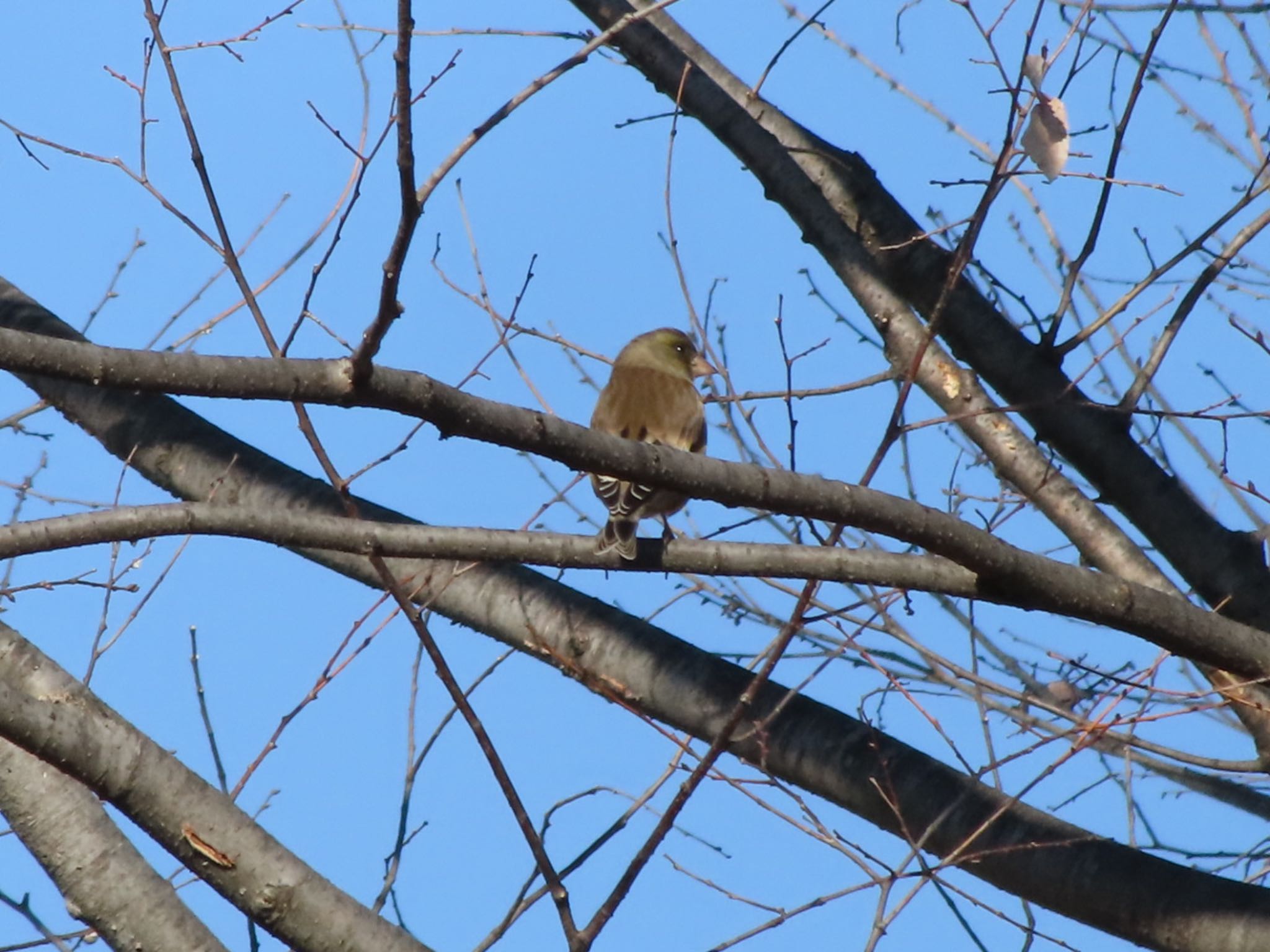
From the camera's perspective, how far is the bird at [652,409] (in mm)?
4328

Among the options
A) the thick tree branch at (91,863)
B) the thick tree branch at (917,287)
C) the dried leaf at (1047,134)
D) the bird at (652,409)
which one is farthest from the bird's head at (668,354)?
the thick tree branch at (91,863)

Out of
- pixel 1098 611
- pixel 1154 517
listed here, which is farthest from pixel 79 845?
pixel 1154 517

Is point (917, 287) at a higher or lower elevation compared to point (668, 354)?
lower

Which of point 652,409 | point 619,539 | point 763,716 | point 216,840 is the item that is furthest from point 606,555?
point 652,409

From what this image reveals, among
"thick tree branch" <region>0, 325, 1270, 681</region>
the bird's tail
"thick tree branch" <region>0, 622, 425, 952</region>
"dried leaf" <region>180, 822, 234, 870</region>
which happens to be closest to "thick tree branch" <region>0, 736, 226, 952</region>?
"thick tree branch" <region>0, 622, 425, 952</region>

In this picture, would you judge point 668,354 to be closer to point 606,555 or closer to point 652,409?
point 652,409

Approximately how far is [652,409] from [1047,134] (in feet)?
6.81

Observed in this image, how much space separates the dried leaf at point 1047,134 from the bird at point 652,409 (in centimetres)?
149

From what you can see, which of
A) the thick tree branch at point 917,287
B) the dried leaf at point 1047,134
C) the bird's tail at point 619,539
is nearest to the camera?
the dried leaf at point 1047,134

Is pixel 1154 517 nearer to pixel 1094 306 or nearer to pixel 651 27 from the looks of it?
pixel 1094 306

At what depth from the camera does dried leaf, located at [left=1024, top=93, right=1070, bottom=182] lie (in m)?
3.45

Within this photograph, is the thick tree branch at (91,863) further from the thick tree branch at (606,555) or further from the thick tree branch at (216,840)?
the thick tree branch at (606,555)

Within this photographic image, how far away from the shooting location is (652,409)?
17.1 ft

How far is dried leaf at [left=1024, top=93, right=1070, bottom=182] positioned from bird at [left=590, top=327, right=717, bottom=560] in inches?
58.5
